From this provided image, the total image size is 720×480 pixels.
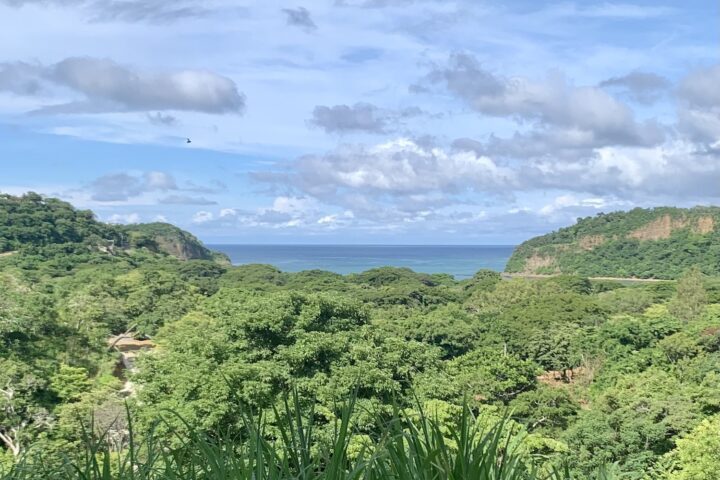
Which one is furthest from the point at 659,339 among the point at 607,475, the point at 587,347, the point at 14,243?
the point at 14,243

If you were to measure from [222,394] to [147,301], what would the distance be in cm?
2440

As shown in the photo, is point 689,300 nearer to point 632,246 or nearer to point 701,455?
point 701,455

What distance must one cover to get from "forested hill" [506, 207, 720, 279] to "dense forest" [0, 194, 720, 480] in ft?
123

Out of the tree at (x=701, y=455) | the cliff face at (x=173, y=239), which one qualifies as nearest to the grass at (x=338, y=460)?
the tree at (x=701, y=455)

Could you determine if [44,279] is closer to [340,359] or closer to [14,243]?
[14,243]

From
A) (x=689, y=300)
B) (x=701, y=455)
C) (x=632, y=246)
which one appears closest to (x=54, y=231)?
(x=689, y=300)

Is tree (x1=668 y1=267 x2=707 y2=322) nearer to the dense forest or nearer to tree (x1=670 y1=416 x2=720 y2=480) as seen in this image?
the dense forest

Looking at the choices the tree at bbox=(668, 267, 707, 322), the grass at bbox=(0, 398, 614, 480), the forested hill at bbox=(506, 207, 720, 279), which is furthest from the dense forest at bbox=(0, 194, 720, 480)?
the forested hill at bbox=(506, 207, 720, 279)

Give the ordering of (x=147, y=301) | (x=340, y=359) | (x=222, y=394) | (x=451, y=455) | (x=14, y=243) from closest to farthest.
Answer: (x=451, y=455), (x=222, y=394), (x=340, y=359), (x=147, y=301), (x=14, y=243)

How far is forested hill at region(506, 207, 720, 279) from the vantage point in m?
73.4

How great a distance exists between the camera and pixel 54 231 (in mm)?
66312

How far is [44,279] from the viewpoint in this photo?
43938 mm

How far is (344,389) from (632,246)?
75.0m

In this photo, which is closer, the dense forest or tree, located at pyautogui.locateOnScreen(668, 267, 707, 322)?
the dense forest
